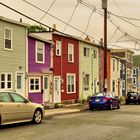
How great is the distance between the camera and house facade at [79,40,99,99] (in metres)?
42.2

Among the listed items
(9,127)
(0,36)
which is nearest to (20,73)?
(0,36)

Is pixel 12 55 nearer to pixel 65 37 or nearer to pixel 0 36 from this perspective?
pixel 0 36

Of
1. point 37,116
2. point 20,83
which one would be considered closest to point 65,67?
point 20,83

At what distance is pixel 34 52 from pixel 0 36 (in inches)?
187

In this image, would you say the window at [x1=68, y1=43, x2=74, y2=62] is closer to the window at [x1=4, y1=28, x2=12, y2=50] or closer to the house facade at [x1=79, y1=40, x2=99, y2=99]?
the house facade at [x1=79, y1=40, x2=99, y2=99]

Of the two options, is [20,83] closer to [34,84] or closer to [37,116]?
[34,84]

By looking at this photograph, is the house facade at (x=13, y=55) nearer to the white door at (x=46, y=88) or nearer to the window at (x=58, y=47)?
the white door at (x=46, y=88)

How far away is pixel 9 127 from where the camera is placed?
1791cm

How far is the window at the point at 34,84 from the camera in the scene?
31.2 m

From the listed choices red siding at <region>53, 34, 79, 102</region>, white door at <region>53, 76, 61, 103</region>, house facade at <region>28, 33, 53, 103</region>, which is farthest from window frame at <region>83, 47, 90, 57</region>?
house facade at <region>28, 33, 53, 103</region>

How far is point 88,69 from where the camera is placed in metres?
44.3

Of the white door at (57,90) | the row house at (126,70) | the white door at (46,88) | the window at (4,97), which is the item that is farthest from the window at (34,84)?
the row house at (126,70)

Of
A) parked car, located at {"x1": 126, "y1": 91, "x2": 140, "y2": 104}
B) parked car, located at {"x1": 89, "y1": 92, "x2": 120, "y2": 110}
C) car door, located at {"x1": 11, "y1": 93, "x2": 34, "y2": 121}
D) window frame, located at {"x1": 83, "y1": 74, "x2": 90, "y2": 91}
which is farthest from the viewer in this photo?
parked car, located at {"x1": 126, "y1": 91, "x2": 140, "y2": 104}

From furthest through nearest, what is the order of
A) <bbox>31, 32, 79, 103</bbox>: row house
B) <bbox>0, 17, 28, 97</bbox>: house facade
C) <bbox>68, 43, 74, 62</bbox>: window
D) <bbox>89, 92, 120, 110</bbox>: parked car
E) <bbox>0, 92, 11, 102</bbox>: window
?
<bbox>68, 43, 74, 62</bbox>: window
<bbox>31, 32, 79, 103</bbox>: row house
<bbox>89, 92, 120, 110</bbox>: parked car
<bbox>0, 17, 28, 97</bbox>: house facade
<bbox>0, 92, 11, 102</bbox>: window
